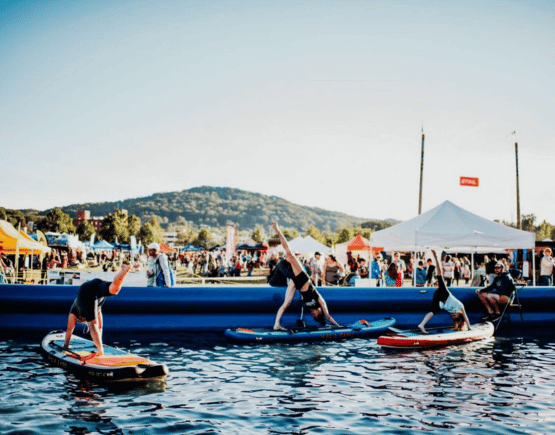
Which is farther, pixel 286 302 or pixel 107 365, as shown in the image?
pixel 286 302

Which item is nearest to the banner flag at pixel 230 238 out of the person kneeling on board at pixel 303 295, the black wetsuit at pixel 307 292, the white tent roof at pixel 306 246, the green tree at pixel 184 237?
the white tent roof at pixel 306 246

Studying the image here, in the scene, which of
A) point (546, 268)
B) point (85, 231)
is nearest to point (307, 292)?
point (546, 268)

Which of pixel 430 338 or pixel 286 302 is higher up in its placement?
pixel 286 302

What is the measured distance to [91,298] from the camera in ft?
A: 25.8

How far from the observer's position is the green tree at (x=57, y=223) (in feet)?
267

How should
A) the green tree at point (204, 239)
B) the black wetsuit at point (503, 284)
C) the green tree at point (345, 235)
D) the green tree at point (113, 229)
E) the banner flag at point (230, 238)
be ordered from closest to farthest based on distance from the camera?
the black wetsuit at point (503, 284), the banner flag at point (230, 238), the green tree at point (113, 229), the green tree at point (345, 235), the green tree at point (204, 239)

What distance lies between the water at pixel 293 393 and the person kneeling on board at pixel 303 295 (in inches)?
46.1

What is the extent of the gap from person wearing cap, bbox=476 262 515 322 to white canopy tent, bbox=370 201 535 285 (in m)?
1.55

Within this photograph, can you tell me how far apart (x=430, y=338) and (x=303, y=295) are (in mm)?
2544

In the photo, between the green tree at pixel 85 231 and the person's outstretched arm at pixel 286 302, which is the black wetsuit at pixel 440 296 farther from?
the green tree at pixel 85 231

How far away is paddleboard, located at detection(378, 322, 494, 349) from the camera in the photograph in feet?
32.7

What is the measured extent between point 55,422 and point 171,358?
328 cm

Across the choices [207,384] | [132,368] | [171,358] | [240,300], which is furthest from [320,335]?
[132,368]

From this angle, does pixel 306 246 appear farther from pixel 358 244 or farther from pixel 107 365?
pixel 107 365
